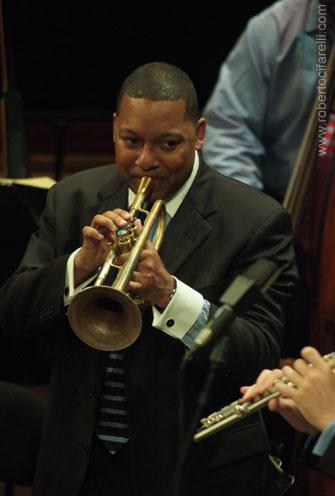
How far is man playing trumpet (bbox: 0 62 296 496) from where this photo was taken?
2.91 m

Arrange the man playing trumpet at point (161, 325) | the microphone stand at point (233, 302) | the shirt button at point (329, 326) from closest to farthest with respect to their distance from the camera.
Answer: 1. the microphone stand at point (233, 302)
2. the man playing trumpet at point (161, 325)
3. the shirt button at point (329, 326)

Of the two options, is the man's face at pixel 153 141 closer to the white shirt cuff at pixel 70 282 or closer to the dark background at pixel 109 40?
the white shirt cuff at pixel 70 282

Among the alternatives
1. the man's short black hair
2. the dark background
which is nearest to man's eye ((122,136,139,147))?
the man's short black hair

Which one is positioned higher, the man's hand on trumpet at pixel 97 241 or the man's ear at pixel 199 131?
the man's ear at pixel 199 131

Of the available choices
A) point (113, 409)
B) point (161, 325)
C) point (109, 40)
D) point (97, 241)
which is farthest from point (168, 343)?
point (109, 40)

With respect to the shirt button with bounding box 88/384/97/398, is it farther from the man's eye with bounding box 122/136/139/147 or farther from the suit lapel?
the man's eye with bounding box 122/136/139/147

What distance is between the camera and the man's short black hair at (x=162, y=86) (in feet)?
9.87

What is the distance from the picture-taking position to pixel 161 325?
286 cm

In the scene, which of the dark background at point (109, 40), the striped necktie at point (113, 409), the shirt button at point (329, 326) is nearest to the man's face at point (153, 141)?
the striped necktie at point (113, 409)

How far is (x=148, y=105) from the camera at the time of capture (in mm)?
2988

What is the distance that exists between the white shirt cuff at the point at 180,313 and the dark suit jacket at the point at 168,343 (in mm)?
101

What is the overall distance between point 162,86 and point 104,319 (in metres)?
0.69

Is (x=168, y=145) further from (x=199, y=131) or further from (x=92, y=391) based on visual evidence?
(x=92, y=391)

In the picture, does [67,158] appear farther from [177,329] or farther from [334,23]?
[177,329]
